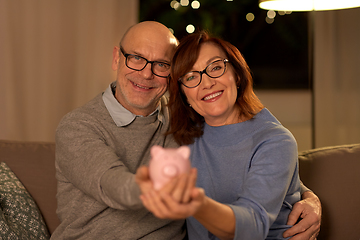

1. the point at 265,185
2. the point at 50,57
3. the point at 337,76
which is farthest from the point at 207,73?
the point at 337,76

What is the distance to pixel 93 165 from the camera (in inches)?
49.4

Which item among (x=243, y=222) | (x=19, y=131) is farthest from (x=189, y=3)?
(x=243, y=222)

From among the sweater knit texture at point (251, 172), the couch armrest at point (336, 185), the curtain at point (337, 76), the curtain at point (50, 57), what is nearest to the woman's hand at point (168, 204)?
the sweater knit texture at point (251, 172)

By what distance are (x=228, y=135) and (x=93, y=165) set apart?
1.91ft

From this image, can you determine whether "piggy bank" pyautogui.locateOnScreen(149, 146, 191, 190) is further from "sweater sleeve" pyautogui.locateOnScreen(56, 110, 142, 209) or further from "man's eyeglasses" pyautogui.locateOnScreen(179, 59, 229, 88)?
"man's eyeglasses" pyautogui.locateOnScreen(179, 59, 229, 88)

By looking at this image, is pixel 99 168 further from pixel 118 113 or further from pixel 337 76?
pixel 337 76

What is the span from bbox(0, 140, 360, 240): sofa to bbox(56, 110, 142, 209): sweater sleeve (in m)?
0.34

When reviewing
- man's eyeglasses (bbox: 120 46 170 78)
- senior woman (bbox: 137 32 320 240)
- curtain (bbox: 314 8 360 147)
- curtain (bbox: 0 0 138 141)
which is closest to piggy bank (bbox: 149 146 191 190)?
senior woman (bbox: 137 32 320 240)

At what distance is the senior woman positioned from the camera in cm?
131

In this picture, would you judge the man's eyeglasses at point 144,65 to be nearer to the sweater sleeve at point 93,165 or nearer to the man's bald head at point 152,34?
the man's bald head at point 152,34

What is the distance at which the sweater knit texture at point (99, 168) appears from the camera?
4.18 ft

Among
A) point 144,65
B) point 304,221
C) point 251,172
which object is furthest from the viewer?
point 144,65

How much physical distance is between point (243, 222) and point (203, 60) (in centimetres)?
70

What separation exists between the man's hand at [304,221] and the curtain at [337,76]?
2371 millimetres
